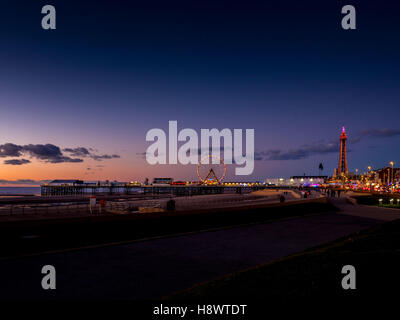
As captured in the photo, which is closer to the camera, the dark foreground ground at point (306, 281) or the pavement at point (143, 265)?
the dark foreground ground at point (306, 281)

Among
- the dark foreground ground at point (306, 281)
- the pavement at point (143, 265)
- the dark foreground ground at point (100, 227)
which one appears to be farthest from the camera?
the dark foreground ground at point (100, 227)

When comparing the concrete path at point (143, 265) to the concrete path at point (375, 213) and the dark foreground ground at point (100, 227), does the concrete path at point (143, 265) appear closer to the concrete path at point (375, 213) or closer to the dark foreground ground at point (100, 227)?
the dark foreground ground at point (100, 227)

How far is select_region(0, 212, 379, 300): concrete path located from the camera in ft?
24.8

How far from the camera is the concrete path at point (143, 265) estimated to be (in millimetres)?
7547

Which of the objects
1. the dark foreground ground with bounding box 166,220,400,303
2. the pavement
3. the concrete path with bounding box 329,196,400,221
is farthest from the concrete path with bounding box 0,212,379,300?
the concrete path with bounding box 329,196,400,221

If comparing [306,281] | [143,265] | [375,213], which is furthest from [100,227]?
[375,213]

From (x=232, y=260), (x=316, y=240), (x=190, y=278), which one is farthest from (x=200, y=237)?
(x=190, y=278)

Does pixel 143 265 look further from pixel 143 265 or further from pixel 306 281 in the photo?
pixel 306 281

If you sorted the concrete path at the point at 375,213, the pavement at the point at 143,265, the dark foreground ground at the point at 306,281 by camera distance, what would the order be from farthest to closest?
the concrete path at the point at 375,213 < the pavement at the point at 143,265 < the dark foreground ground at the point at 306,281

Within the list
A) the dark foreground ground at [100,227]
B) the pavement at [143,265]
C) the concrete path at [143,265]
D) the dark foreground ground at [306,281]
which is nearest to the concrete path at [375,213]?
the dark foreground ground at [100,227]

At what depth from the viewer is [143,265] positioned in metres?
9.98

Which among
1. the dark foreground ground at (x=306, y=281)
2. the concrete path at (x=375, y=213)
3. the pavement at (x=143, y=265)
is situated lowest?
the concrete path at (x=375, y=213)
